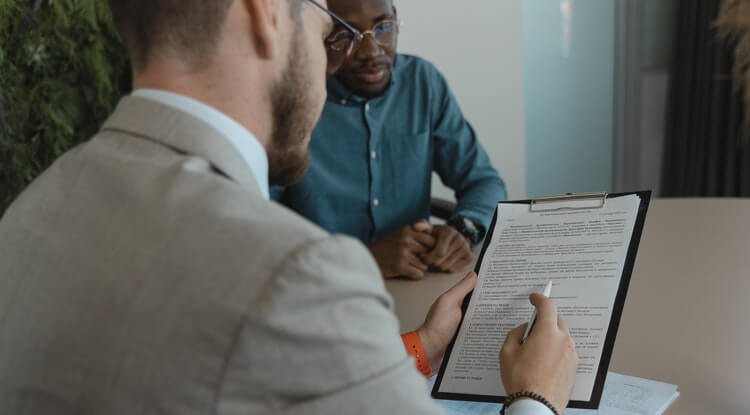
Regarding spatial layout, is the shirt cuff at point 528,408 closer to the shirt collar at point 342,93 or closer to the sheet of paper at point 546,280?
the sheet of paper at point 546,280

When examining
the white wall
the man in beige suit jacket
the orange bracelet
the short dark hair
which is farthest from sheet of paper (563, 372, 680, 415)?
the white wall

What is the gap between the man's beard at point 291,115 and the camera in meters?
0.84

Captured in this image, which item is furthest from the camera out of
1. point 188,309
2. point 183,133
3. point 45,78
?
point 45,78

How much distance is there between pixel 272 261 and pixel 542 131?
317 centimetres

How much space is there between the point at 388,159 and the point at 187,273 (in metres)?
1.48

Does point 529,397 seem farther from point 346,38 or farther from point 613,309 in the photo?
point 346,38

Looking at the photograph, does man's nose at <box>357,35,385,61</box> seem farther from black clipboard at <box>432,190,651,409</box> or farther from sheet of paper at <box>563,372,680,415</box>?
sheet of paper at <box>563,372,680,415</box>

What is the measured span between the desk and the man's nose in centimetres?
60

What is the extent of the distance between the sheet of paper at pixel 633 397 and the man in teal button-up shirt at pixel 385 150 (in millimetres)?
736

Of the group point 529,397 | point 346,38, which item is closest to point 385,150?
point 346,38

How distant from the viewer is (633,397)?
0.95 m

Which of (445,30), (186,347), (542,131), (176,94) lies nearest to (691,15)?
(542,131)

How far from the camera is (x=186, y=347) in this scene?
531mm

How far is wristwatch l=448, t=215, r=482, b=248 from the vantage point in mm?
1680
